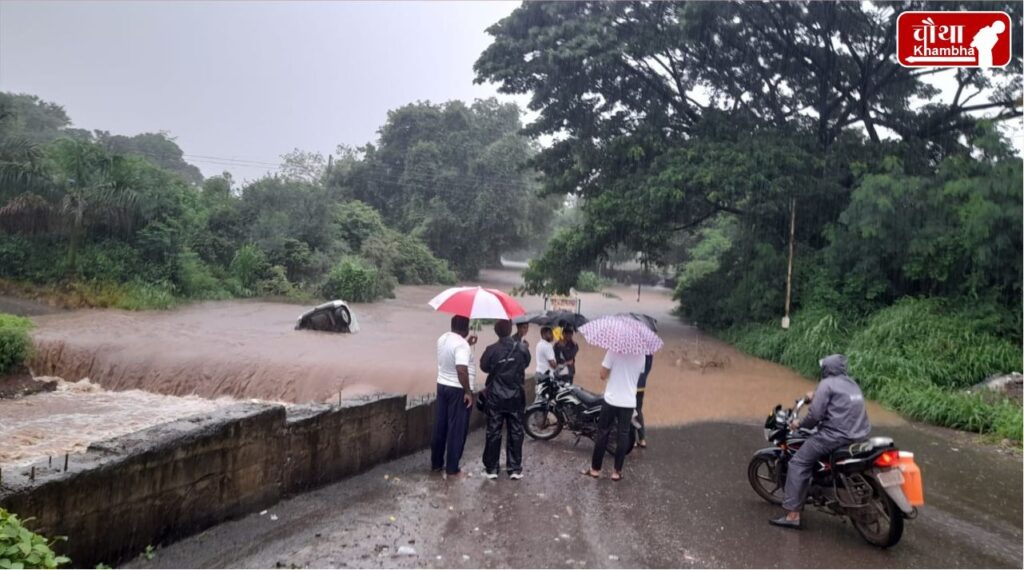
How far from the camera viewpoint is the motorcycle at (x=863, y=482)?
520 centimetres

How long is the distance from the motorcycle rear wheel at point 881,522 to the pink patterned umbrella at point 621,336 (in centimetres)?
216

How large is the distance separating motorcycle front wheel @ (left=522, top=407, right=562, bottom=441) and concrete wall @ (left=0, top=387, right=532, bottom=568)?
236cm

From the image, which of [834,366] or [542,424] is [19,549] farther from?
[542,424]

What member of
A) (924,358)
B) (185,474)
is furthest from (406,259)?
(185,474)

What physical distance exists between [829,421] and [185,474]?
4.93 metres

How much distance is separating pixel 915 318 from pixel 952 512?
855 centimetres

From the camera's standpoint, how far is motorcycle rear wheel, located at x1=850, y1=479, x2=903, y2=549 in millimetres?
5246

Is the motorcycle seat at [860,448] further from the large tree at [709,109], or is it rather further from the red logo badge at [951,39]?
the large tree at [709,109]

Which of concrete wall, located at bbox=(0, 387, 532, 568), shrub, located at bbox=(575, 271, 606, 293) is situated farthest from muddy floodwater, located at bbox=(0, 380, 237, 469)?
shrub, located at bbox=(575, 271, 606, 293)

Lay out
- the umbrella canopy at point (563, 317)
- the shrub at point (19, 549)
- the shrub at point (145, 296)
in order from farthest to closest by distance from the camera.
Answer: the shrub at point (145, 296), the umbrella canopy at point (563, 317), the shrub at point (19, 549)

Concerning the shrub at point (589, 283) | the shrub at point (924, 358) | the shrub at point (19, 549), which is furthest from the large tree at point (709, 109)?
the shrub at point (589, 283)

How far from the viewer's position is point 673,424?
33.6 ft

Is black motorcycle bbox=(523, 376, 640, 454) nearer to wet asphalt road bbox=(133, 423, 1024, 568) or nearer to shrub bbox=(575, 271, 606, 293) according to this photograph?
wet asphalt road bbox=(133, 423, 1024, 568)

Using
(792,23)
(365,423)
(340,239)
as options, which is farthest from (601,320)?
(340,239)
